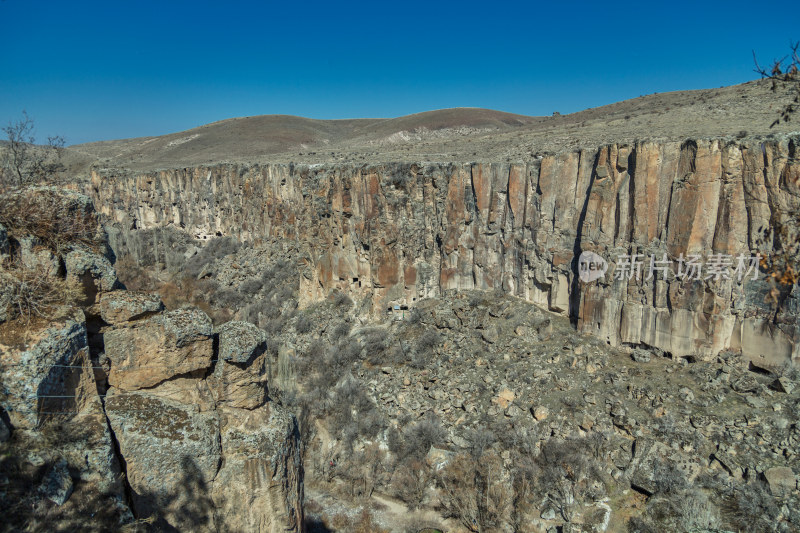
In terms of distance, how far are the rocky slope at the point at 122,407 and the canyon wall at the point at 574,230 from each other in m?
13.0

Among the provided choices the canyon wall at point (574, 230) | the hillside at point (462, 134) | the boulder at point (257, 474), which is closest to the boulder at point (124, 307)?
the boulder at point (257, 474)

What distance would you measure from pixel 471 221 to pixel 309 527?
43.7 ft

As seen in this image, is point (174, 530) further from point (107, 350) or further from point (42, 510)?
point (107, 350)

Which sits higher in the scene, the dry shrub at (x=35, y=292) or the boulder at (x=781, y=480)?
the dry shrub at (x=35, y=292)

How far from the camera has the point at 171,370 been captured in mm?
6352

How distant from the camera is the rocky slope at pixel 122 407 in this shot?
4.84m

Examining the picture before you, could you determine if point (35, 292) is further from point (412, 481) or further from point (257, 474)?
point (412, 481)

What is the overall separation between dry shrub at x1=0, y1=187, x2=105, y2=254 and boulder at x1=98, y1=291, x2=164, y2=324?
0.95 m

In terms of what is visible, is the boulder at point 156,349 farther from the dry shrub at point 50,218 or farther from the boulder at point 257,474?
the dry shrub at point 50,218

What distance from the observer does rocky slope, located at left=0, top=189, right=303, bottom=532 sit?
484 centimetres

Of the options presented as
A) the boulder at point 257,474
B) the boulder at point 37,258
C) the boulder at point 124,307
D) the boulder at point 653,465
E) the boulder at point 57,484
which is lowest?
the boulder at point 653,465

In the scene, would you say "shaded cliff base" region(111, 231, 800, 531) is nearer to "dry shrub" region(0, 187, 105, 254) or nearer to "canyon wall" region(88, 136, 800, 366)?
"canyon wall" region(88, 136, 800, 366)

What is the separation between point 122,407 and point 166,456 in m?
0.81

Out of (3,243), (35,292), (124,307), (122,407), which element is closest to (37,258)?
(3,243)
